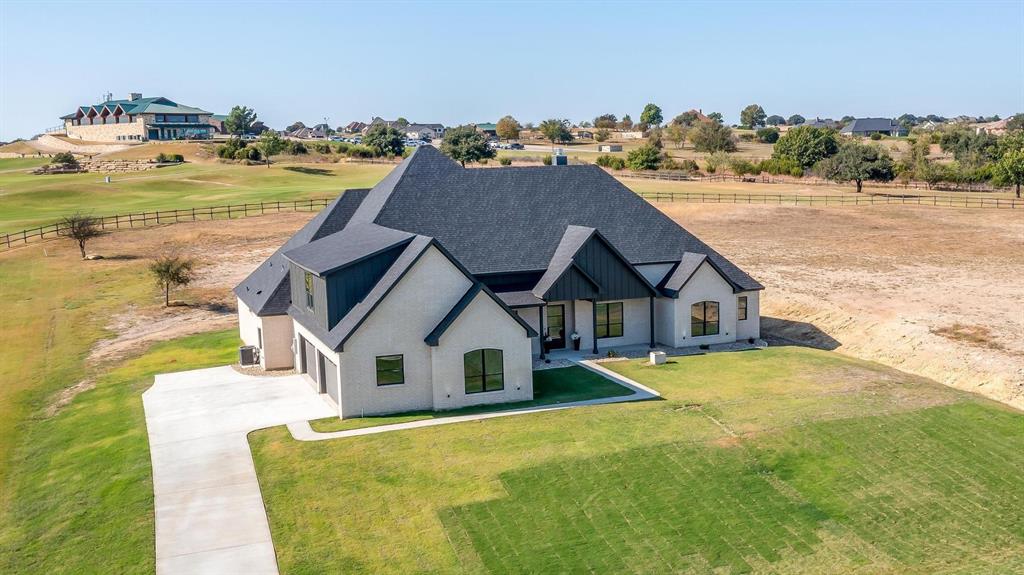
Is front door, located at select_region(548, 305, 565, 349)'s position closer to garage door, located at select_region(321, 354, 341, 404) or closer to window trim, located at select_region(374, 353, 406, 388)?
window trim, located at select_region(374, 353, 406, 388)

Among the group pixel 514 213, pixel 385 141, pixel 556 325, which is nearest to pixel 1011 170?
pixel 514 213

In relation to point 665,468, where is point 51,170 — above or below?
above

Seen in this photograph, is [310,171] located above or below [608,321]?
above

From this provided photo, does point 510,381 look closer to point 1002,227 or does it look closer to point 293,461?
point 293,461

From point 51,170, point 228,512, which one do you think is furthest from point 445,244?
point 51,170

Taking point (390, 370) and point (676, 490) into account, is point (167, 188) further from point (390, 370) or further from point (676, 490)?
point (676, 490)
